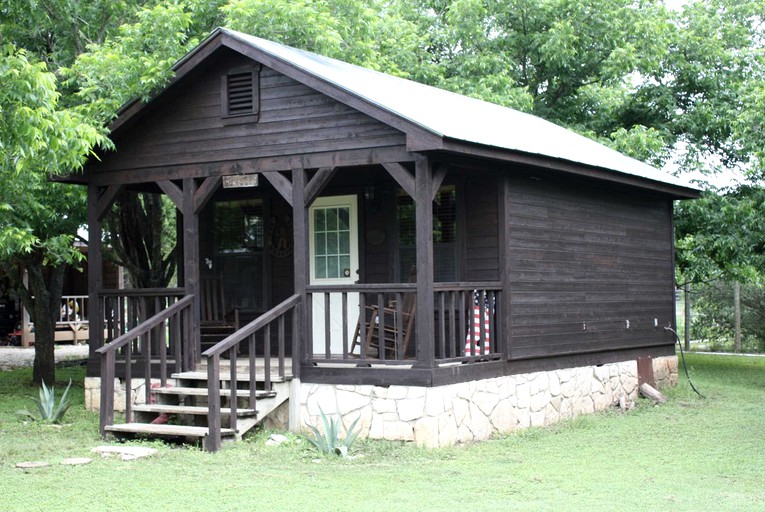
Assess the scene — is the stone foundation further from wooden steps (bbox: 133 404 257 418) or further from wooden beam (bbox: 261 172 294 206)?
wooden beam (bbox: 261 172 294 206)

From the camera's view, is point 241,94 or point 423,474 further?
point 241,94

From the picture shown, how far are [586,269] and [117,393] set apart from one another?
600 centimetres

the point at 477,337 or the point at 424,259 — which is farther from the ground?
the point at 424,259

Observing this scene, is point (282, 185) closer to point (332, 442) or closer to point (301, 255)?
point (301, 255)

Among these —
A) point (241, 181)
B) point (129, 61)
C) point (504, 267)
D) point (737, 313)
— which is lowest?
point (737, 313)

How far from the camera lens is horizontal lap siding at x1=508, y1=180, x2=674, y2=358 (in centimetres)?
1157

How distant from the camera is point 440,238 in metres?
12.2

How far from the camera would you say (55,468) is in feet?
28.1

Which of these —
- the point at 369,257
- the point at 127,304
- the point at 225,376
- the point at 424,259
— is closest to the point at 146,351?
the point at 225,376

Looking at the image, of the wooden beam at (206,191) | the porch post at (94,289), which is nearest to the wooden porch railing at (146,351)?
the porch post at (94,289)

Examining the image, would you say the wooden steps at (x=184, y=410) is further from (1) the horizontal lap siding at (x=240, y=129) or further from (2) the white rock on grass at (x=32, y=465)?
(1) the horizontal lap siding at (x=240, y=129)

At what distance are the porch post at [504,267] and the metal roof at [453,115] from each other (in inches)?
23.3

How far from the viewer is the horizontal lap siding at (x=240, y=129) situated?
1066 centimetres

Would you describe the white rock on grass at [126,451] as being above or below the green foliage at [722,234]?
below
